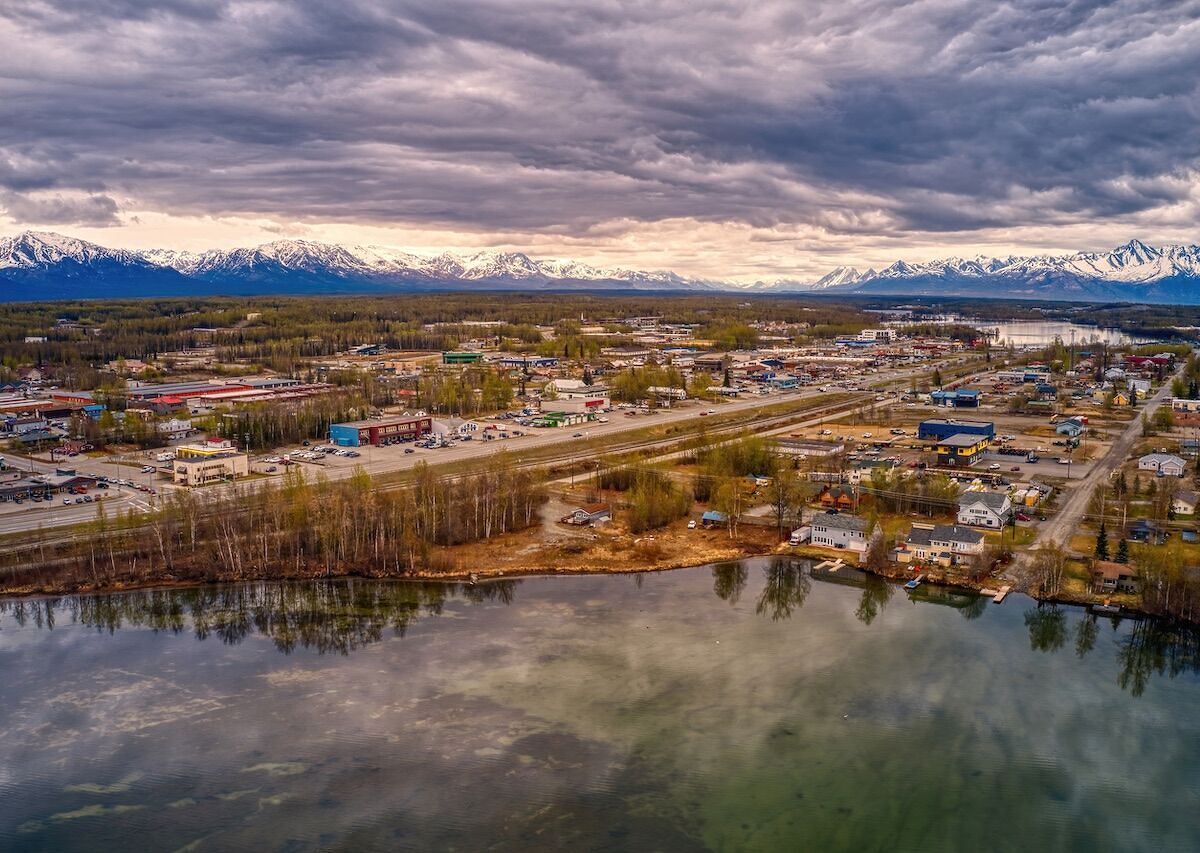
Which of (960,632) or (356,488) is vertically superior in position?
(356,488)

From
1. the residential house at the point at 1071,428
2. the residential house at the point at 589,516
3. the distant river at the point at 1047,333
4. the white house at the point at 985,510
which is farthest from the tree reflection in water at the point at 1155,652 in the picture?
the distant river at the point at 1047,333

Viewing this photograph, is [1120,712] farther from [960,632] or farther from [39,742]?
[39,742]

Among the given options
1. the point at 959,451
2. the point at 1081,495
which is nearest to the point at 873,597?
the point at 1081,495

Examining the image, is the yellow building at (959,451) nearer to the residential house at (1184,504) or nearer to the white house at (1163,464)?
the white house at (1163,464)

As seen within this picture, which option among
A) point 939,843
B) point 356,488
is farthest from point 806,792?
point 356,488

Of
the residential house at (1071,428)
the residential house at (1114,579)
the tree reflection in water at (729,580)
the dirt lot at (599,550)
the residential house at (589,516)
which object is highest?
the residential house at (1071,428)

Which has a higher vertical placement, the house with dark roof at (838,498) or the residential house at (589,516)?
the house with dark roof at (838,498)
